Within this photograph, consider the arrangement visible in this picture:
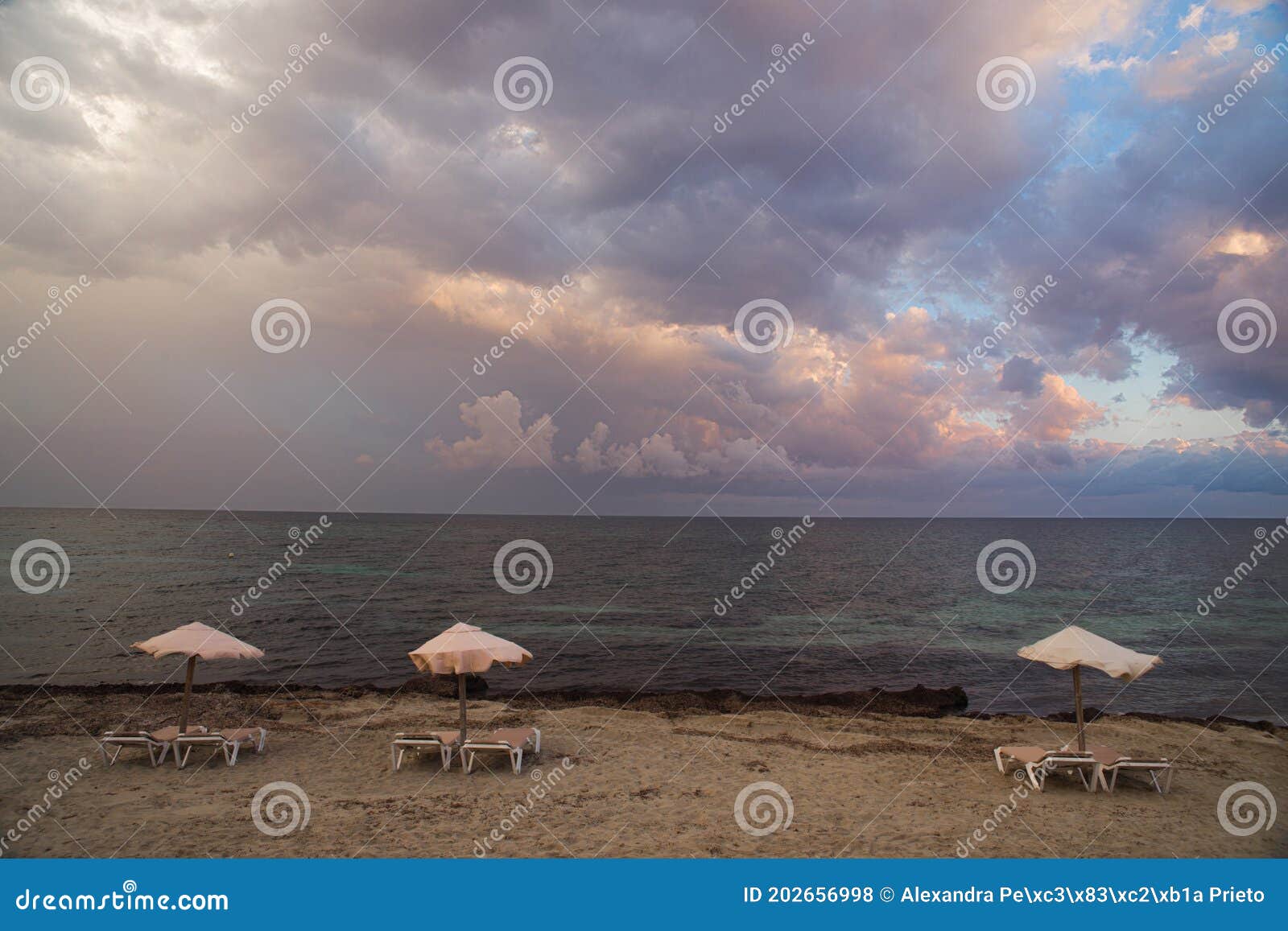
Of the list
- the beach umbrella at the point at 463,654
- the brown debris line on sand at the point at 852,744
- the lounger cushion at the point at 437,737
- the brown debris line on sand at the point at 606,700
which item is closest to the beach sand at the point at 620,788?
the brown debris line on sand at the point at 852,744

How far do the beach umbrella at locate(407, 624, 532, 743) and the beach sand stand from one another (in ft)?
6.62

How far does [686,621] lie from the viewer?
3888cm

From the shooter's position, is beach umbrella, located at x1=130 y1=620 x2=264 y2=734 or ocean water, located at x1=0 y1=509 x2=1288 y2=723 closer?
beach umbrella, located at x1=130 y1=620 x2=264 y2=734

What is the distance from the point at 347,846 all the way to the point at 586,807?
3381 millimetres

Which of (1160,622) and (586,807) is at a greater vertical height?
(1160,622)

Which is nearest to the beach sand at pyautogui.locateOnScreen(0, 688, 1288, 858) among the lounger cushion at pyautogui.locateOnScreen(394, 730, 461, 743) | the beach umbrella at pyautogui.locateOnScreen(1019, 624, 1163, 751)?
the lounger cushion at pyautogui.locateOnScreen(394, 730, 461, 743)

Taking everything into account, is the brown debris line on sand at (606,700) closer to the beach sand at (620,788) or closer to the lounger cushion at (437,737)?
the beach sand at (620,788)

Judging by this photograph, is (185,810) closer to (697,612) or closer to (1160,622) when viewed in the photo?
(697,612)

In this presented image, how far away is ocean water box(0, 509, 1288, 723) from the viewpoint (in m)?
25.3

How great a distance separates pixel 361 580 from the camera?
58406 mm

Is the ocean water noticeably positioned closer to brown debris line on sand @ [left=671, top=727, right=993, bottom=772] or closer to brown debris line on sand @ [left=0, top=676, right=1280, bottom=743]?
brown debris line on sand @ [left=0, top=676, right=1280, bottom=743]

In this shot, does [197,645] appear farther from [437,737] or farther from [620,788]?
[620,788]

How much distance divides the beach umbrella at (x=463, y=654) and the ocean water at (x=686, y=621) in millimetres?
11963

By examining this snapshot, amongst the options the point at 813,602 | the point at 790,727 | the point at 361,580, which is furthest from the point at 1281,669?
the point at 361,580
